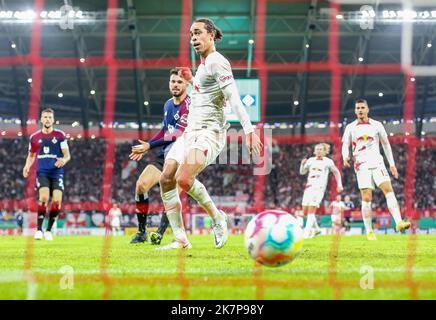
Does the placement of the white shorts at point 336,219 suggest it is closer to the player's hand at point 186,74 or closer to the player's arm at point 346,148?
the player's arm at point 346,148

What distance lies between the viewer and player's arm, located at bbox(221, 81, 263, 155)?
589 centimetres

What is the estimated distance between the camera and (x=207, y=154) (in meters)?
6.87

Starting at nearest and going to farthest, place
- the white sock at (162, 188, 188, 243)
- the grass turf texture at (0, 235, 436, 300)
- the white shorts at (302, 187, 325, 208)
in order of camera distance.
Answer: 1. the grass turf texture at (0, 235, 436, 300)
2. the white sock at (162, 188, 188, 243)
3. the white shorts at (302, 187, 325, 208)

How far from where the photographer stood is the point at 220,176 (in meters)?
36.6

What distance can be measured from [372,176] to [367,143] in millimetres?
651

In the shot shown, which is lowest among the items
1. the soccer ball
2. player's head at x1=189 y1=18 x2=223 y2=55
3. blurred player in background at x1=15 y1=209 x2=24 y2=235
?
blurred player in background at x1=15 y1=209 x2=24 y2=235

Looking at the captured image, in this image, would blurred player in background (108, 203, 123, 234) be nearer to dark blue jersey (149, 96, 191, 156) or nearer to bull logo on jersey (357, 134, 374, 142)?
bull logo on jersey (357, 134, 374, 142)

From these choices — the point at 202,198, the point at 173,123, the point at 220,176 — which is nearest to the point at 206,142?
the point at 202,198

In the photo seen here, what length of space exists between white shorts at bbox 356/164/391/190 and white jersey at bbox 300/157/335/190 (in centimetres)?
273

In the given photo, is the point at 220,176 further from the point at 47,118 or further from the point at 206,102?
the point at 206,102

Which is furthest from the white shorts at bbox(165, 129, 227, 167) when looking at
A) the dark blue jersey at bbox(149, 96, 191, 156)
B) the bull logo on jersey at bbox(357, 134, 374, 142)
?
the bull logo on jersey at bbox(357, 134, 374, 142)

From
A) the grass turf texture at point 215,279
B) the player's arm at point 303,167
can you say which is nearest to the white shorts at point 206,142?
the grass turf texture at point 215,279
